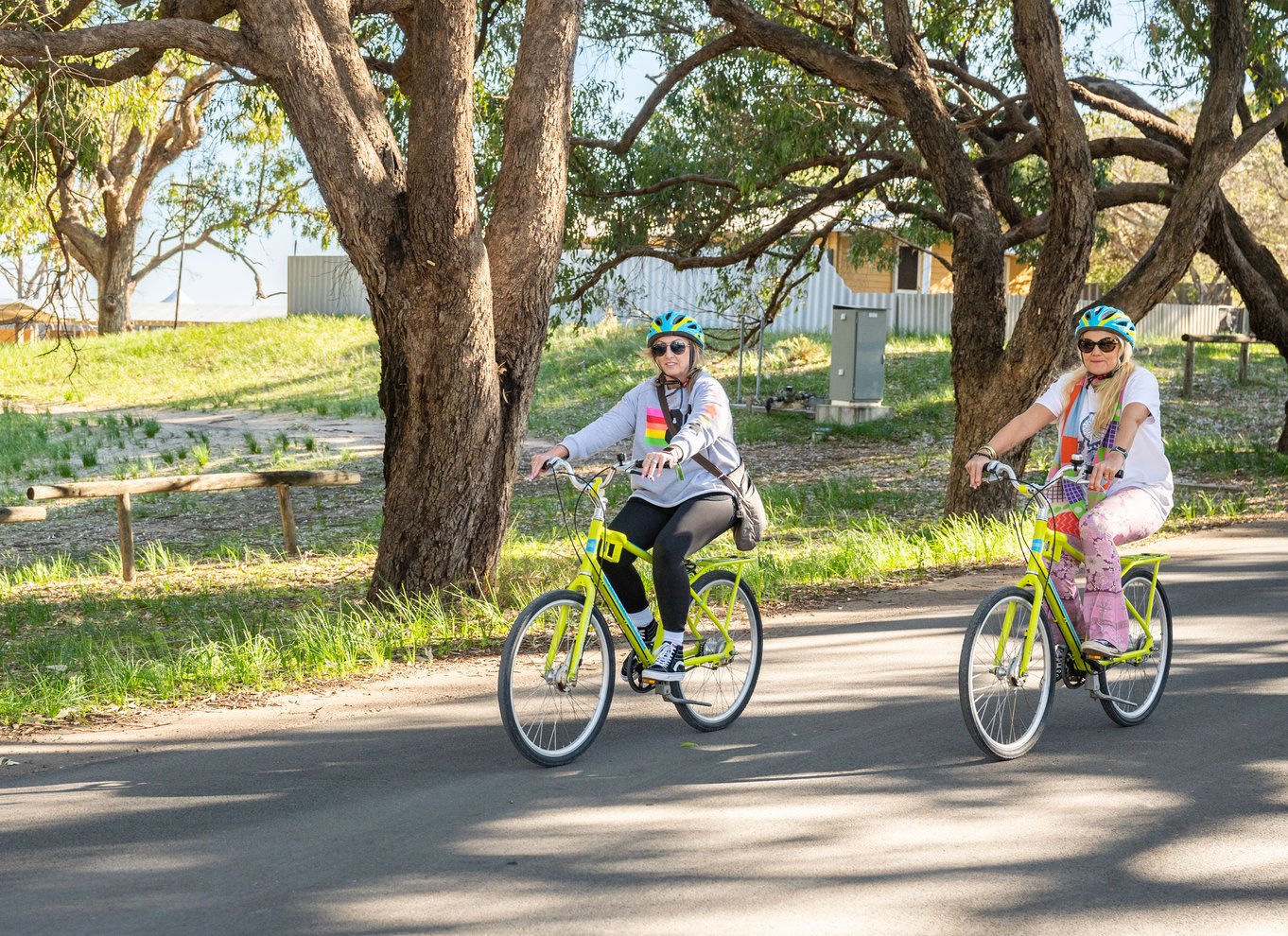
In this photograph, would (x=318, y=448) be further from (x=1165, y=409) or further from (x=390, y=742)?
(x=390, y=742)

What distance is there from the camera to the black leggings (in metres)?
6.38

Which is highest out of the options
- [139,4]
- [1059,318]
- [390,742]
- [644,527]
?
[139,4]

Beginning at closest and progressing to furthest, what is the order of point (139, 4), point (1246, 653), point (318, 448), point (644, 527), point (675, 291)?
point (644, 527)
point (1246, 653)
point (139, 4)
point (318, 448)
point (675, 291)

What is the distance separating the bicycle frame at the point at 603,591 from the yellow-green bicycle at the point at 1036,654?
121cm

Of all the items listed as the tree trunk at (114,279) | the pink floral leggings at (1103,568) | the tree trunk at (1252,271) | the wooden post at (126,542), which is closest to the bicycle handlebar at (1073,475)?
the pink floral leggings at (1103,568)

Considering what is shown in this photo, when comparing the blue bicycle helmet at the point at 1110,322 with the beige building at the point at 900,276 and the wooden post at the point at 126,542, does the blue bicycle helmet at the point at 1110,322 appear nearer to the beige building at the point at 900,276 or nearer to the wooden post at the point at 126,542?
the wooden post at the point at 126,542

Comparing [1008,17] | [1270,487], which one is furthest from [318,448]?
[1270,487]

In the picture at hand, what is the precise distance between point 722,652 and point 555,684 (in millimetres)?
1034

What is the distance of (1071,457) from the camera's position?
673cm

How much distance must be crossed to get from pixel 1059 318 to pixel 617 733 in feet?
27.0

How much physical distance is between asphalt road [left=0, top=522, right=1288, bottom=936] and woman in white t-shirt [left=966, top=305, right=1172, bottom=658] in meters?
0.71

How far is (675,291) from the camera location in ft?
124

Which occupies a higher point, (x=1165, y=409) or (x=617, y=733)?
(x=1165, y=409)

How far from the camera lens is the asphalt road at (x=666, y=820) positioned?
4.56 m
